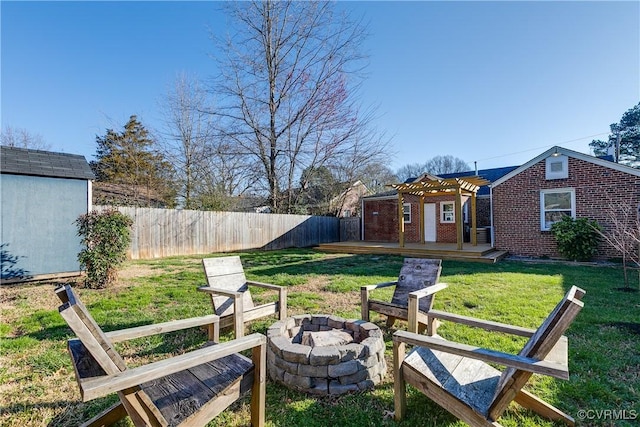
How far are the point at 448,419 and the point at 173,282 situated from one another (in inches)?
244

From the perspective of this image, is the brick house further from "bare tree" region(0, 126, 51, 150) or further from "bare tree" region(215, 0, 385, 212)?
"bare tree" region(0, 126, 51, 150)

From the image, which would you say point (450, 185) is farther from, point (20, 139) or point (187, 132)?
point (20, 139)

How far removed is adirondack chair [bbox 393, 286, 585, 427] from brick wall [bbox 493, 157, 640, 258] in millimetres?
10636

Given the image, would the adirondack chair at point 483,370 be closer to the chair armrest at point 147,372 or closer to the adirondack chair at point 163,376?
the adirondack chair at point 163,376

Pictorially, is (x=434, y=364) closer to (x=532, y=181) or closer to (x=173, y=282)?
(x=173, y=282)

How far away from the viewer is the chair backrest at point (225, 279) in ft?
12.0

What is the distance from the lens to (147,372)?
4.84 ft

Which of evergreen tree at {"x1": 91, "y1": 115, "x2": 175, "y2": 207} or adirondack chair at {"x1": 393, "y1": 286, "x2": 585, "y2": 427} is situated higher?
evergreen tree at {"x1": 91, "y1": 115, "x2": 175, "y2": 207}

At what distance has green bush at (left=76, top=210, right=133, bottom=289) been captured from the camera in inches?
244

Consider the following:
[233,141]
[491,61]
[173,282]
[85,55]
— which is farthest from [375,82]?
[173,282]

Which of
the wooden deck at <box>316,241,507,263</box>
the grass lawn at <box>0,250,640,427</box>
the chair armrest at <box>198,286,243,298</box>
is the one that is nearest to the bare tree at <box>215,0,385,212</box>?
the wooden deck at <box>316,241,507,263</box>

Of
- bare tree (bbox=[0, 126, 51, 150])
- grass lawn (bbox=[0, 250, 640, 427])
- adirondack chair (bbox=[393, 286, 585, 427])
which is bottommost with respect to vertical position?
grass lawn (bbox=[0, 250, 640, 427])

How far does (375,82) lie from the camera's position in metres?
16.2

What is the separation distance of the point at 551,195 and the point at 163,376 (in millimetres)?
12948
